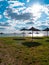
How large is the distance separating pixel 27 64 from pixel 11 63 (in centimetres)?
109

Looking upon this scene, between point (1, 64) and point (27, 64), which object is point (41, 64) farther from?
point (1, 64)

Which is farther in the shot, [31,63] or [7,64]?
[31,63]

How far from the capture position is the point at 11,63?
12.7 m

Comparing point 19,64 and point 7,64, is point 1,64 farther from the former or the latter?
point 19,64

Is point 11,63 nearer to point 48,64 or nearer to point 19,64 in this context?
point 19,64

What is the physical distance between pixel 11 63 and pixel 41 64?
1992 mm

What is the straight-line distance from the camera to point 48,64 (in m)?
13.1

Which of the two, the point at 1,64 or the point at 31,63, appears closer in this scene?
the point at 1,64

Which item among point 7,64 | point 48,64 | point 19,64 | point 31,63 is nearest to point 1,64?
point 7,64

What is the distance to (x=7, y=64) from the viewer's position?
12336mm

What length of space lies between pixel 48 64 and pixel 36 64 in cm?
79

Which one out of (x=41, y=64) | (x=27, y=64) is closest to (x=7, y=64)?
(x=27, y=64)

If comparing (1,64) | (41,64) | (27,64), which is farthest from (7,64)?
(41,64)

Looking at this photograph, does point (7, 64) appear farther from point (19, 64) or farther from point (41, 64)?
point (41, 64)
